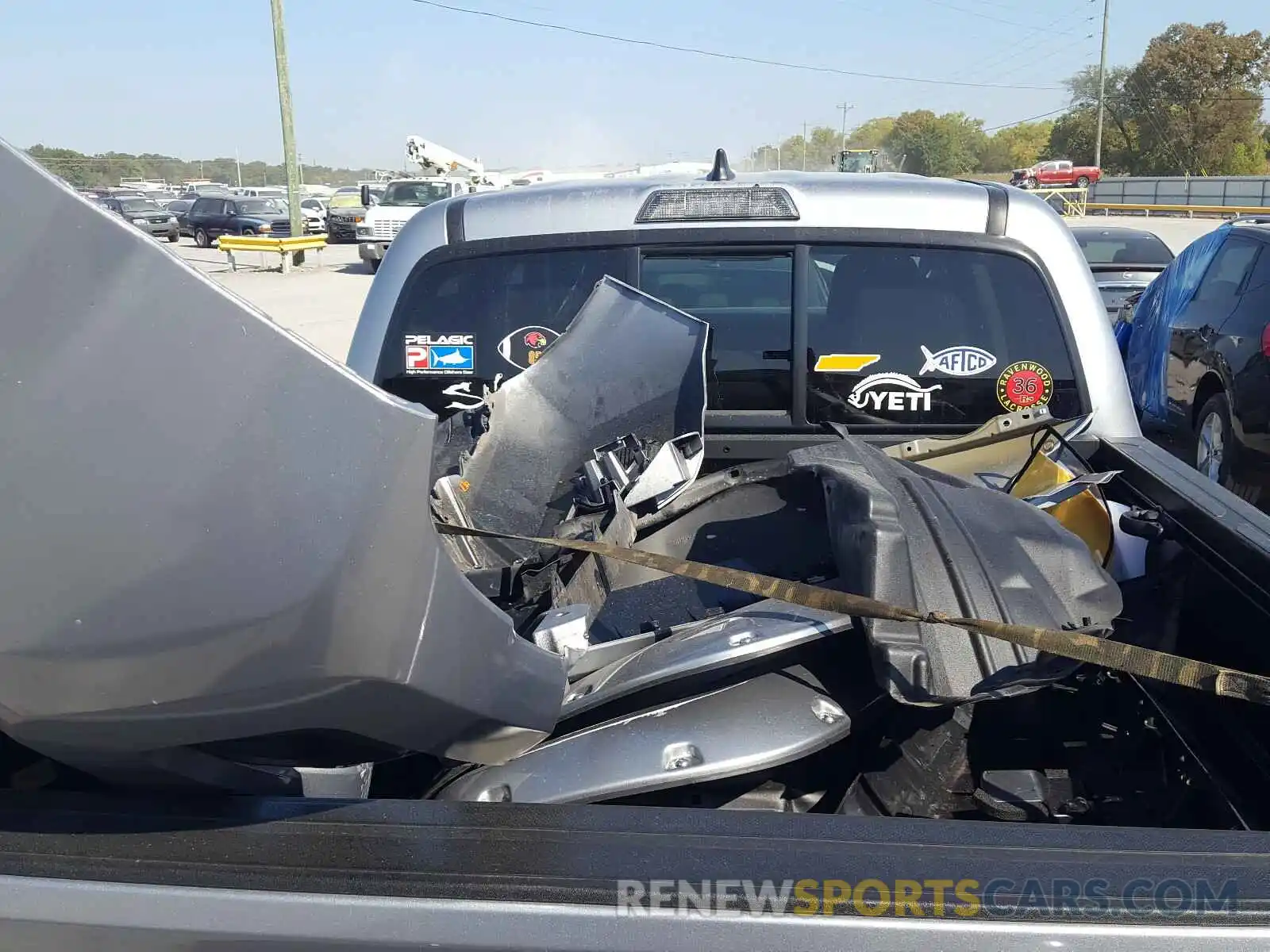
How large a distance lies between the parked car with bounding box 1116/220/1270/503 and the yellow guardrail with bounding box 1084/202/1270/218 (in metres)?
33.4

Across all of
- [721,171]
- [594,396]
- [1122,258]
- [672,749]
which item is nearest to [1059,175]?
[1122,258]

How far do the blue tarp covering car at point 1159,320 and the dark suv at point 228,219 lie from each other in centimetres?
2864

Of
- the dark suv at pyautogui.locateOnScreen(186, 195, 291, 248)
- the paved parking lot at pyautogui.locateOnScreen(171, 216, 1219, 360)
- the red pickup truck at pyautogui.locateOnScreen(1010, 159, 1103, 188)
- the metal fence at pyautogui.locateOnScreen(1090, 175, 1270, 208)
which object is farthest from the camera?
the red pickup truck at pyautogui.locateOnScreen(1010, 159, 1103, 188)

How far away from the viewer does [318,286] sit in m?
21.4

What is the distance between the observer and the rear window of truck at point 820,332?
111 inches

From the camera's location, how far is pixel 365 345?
2.93 meters

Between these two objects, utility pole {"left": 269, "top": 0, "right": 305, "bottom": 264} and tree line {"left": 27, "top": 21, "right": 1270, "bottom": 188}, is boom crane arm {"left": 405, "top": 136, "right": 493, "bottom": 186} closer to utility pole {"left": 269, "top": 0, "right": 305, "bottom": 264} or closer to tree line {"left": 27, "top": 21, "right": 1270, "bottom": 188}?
utility pole {"left": 269, "top": 0, "right": 305, "bottom": 264}

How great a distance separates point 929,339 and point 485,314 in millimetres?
1287

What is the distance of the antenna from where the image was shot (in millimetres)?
3172

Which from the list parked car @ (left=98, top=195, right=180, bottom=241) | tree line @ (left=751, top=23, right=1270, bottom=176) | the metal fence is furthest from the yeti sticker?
tree line @ (left=751, top=23, right=1270, bottom=176)

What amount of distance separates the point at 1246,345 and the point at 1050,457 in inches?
201

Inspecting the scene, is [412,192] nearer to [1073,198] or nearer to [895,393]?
[895,393]

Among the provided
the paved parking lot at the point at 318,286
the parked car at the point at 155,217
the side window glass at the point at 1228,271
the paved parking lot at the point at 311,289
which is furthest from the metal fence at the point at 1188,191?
the parked car at the point at 155,217

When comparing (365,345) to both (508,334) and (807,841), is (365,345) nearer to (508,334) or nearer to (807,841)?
(508,334)
